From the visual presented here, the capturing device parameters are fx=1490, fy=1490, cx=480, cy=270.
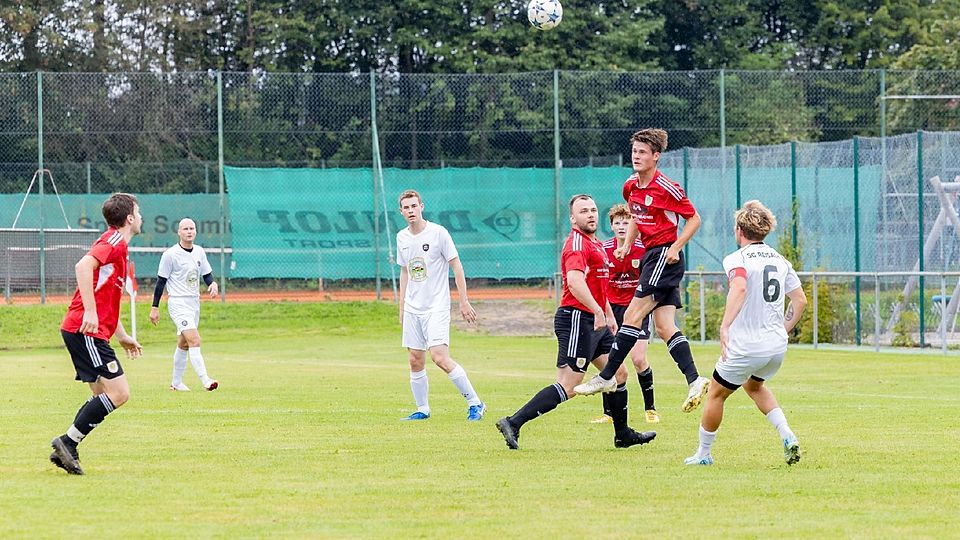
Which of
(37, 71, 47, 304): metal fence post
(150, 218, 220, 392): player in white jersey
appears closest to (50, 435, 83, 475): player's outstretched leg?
(150, 218, 220, 392): player in white jersey

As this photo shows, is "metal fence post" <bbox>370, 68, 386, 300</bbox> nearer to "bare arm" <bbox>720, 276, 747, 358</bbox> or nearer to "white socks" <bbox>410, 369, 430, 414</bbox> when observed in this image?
"white socks" <bbox>410, 369, 430, 414</bbox>

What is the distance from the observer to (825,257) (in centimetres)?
2314

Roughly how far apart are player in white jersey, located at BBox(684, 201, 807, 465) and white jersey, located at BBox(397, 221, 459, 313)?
3.99 m

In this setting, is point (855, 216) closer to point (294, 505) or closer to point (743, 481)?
point (743, 481)

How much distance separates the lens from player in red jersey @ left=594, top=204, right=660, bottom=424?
40.4ft

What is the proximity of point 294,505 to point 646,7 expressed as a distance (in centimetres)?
3658

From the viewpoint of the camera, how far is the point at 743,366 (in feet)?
29.3

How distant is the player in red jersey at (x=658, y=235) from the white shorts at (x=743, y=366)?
71.3 inches

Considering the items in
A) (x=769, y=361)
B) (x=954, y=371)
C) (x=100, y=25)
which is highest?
(x=100, y=25)

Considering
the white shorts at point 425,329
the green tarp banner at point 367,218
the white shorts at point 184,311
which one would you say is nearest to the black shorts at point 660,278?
the white shorts at point 425,329

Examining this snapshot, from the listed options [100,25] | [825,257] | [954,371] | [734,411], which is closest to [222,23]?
[100,25]

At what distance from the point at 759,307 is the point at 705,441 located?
926 mm

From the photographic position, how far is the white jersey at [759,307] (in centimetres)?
896

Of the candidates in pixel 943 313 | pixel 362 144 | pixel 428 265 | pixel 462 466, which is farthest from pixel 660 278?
pixel 362 144
